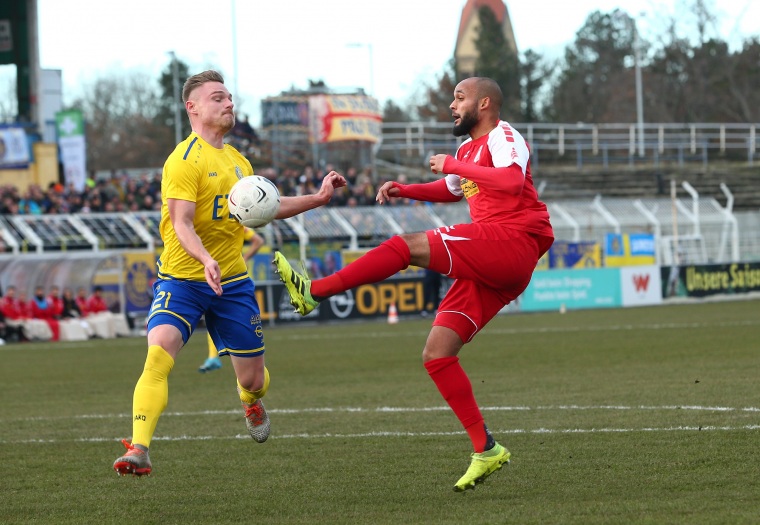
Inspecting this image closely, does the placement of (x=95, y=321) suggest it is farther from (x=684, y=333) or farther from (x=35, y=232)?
(x=684, y=333)

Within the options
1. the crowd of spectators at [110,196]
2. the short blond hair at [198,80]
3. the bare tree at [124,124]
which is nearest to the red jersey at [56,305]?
the crowd of spectators at [110,196]

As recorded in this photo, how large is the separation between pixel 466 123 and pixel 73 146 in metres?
31.0

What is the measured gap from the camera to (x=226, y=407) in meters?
12.0

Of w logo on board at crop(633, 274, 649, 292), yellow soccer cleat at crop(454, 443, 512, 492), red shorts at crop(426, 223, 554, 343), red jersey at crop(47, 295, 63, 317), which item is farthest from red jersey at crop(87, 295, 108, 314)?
yellow soccer cleat at crop(454, 443, 512, 492)

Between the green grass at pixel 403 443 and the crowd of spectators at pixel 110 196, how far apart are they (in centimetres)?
1308

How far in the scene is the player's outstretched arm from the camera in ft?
24.6

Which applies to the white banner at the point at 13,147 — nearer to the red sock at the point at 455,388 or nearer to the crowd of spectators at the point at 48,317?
the crowd of spectators at the point at 48,317

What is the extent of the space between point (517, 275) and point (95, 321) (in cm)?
2159

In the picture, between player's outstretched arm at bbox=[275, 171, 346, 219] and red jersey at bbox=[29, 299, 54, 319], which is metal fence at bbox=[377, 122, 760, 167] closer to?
red jersey at bbox=[29, 299, 54, 319]

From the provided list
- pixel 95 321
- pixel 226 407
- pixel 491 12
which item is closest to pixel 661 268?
pixel 95 321

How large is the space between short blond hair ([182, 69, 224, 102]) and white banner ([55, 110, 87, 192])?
29399 mm

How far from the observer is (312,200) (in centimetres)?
763

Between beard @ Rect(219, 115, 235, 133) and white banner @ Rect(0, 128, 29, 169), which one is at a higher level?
white banner @ Rect(0, 128, 29, 169)

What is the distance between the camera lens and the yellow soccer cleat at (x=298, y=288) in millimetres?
6746
